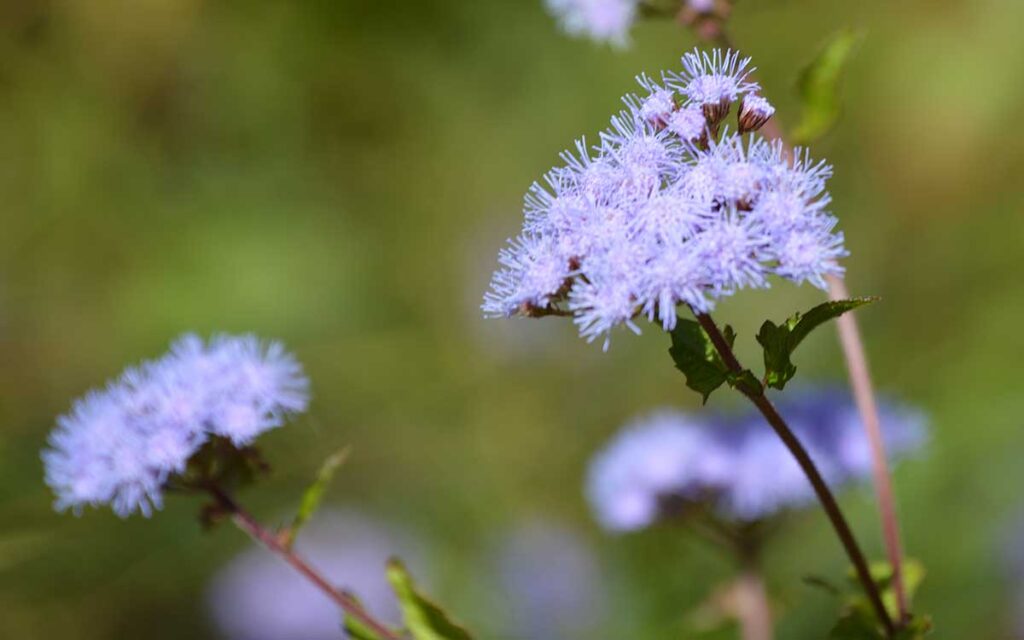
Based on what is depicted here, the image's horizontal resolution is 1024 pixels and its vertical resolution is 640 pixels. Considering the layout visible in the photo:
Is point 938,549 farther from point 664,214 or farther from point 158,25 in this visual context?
point 158,25

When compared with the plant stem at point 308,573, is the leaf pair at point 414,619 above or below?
below

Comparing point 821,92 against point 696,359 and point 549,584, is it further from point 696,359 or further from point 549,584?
point 549,584

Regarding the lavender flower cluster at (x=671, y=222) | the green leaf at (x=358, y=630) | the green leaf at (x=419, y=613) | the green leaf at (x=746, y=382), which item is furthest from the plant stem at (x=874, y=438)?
the green leaf at (x=358, y=630)

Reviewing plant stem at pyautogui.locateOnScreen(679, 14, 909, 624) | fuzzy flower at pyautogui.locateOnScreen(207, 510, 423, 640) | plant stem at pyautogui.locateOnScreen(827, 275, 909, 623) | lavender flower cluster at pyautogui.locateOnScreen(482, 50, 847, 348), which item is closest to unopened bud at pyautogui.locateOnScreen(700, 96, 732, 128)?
lavender flower cluster at pyautogui.locateOnScreen(482, 50, 847, 348)

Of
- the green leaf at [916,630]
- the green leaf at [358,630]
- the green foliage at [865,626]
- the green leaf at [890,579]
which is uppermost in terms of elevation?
the green leaf at [358,630]

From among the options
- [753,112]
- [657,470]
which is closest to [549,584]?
[657,470]

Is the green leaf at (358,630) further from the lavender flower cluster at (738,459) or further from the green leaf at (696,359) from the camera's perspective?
the lavender flower cluster at (738,459)
